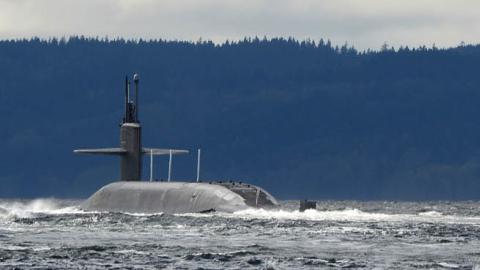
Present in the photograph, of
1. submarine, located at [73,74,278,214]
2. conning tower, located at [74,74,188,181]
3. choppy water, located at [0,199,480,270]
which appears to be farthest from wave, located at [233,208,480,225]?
conning tower, located at [74,74,188,181]

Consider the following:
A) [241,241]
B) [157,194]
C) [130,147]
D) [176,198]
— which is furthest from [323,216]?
[130,147]

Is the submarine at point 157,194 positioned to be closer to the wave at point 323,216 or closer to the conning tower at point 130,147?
the conning tower at point 130,147

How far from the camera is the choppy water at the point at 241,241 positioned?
2154 inches

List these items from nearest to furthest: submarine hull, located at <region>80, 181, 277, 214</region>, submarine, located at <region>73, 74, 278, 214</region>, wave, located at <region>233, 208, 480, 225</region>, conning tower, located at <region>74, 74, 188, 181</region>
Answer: wave, located at <region>233, 208, 480, 225</region> → submarine hull, located at <region>80, 181, 277, 214</region> → submarine, located at <region>73, 74, 278, 214</region> → conning tower, located at <region>74, 74, 188, 181</region>

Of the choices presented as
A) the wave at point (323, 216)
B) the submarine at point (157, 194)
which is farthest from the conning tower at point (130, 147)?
the wave at point (323, 216)

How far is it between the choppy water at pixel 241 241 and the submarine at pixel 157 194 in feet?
6.37

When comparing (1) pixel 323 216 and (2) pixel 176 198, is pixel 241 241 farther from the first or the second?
(2) pixel 176 198

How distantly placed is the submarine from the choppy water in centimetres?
194

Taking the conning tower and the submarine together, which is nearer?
the submarine

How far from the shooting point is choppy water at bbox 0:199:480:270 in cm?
5472

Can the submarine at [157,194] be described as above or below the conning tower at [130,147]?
below

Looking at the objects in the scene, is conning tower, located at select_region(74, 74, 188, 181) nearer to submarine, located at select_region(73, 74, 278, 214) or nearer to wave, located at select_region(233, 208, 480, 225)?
submarine, located at select_region(73, 74, 278, 214)

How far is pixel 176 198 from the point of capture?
290 ft

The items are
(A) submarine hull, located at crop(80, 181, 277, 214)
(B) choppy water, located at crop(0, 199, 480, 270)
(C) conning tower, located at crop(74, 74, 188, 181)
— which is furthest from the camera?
(C) conning tower, located at crop(74, 74, 188, 181)
